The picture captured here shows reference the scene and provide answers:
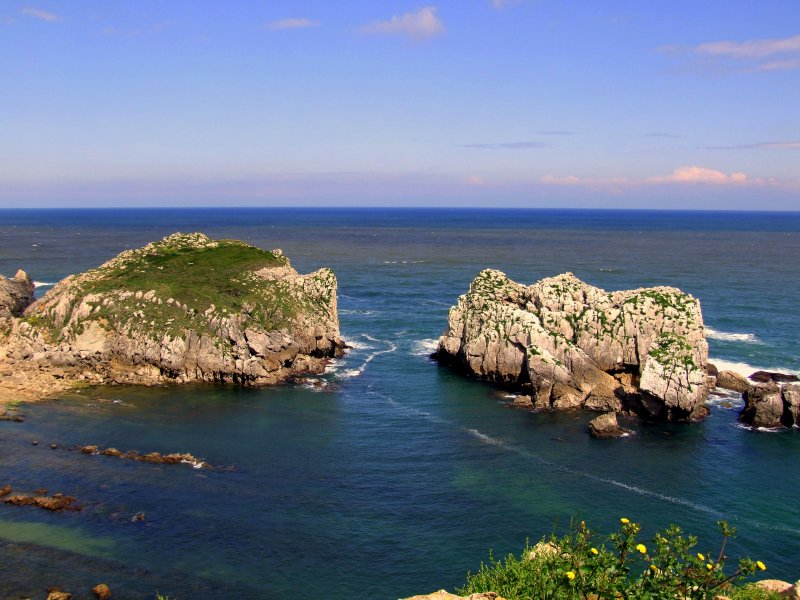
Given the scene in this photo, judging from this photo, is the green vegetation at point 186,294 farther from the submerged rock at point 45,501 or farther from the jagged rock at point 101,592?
the jagged rock at point 101,592

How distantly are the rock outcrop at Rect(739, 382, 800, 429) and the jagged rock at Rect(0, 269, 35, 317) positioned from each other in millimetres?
95807

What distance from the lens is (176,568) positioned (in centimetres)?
4400

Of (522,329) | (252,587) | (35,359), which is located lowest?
(252,587)

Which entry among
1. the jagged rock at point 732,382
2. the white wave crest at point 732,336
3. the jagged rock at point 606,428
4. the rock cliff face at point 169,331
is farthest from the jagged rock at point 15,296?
the white wave crest at point 732,336

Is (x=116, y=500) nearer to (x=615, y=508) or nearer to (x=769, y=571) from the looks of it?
(x=615, y=508)

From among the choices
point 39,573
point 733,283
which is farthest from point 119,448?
point 733,283

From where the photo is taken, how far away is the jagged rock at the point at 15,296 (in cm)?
9875

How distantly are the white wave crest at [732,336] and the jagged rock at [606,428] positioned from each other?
141ft

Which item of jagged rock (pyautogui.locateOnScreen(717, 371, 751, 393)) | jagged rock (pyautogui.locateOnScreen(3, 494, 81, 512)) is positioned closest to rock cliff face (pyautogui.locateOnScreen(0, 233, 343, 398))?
jagged rock (pyautogui.locateOnScreen(3, 494, 81, 512))

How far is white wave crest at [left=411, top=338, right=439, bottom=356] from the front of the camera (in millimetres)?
96688

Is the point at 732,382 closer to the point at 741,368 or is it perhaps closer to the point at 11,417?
the point at 741,368

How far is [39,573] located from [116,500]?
9.61 metres

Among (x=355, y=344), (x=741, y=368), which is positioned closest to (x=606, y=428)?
(x=741, y=368)

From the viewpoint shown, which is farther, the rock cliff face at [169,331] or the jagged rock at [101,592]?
the rock cliff face at [169,331]
